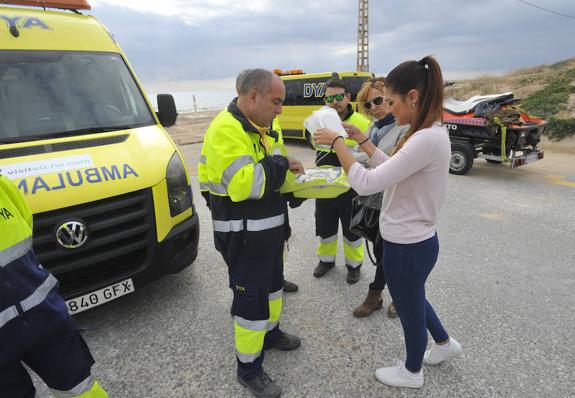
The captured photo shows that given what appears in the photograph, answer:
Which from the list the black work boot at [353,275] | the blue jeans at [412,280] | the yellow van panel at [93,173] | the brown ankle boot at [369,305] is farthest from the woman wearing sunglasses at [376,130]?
the yellow van panel at [93,173]

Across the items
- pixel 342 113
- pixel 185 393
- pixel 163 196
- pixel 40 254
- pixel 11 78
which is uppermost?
pixel 11 78

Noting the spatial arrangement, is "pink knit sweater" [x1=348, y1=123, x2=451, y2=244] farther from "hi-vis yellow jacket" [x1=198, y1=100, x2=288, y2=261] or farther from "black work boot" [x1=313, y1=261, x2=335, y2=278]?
"black work boot" [x1=313, y1=261, x2=335, y2=278]

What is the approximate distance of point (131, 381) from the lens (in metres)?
2.24

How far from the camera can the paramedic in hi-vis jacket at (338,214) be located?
315 cm

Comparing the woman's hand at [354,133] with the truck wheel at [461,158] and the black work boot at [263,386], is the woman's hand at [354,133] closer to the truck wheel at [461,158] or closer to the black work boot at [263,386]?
the black work boot at [263,386]

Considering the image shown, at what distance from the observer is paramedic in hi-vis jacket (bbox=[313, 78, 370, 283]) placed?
124 inches

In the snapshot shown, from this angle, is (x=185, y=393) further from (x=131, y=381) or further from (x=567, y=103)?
(x=567, y=103)

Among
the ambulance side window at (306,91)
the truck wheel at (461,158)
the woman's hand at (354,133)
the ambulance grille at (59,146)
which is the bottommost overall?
the truck wheel at (461,158)

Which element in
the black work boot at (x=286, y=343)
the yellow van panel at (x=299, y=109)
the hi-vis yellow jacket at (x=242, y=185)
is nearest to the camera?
the hi-vis yellow jacket at (x=242, y=185)

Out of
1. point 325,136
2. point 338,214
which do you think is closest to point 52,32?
point 325,136

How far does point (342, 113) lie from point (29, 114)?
2605 millimetres

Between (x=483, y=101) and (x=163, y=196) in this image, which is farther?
(x=483, y=101)

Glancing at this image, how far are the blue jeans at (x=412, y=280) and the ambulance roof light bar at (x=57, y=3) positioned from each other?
374 cm

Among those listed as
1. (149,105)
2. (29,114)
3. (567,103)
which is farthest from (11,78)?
(567,103)
